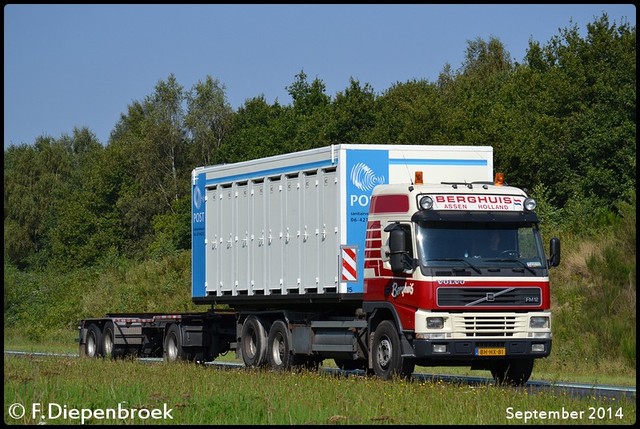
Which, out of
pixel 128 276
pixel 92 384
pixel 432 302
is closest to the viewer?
pixel 92 384

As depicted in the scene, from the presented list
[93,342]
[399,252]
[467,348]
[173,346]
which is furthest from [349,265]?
[93,342]

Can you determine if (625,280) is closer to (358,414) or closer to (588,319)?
(588,319)

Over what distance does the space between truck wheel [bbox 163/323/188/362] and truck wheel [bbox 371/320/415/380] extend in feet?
25.9

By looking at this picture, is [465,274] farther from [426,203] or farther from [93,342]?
[93,342]

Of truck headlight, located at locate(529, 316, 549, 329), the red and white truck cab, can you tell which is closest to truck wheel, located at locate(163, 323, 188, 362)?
the red and white truck cab

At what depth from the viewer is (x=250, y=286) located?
28.0 metres

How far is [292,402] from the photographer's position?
17094 mm

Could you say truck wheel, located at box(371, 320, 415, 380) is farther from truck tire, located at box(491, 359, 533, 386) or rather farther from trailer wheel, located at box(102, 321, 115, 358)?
trailer wheel, located at box(102, 321, 115, 358)

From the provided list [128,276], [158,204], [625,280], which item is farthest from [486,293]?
[158,204]

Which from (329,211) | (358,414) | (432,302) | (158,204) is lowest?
(358,414)

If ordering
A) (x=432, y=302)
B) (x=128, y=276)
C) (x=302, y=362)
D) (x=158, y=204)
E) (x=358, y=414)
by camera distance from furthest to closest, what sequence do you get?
(x=158, y=204), (x=128, y=276), (x=302, y=362), (x=432, y=302), (x=358, y=414)

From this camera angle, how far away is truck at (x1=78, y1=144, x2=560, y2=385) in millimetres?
21688

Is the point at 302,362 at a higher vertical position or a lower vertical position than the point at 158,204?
lower

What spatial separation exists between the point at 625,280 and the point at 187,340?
1118 centimetres
